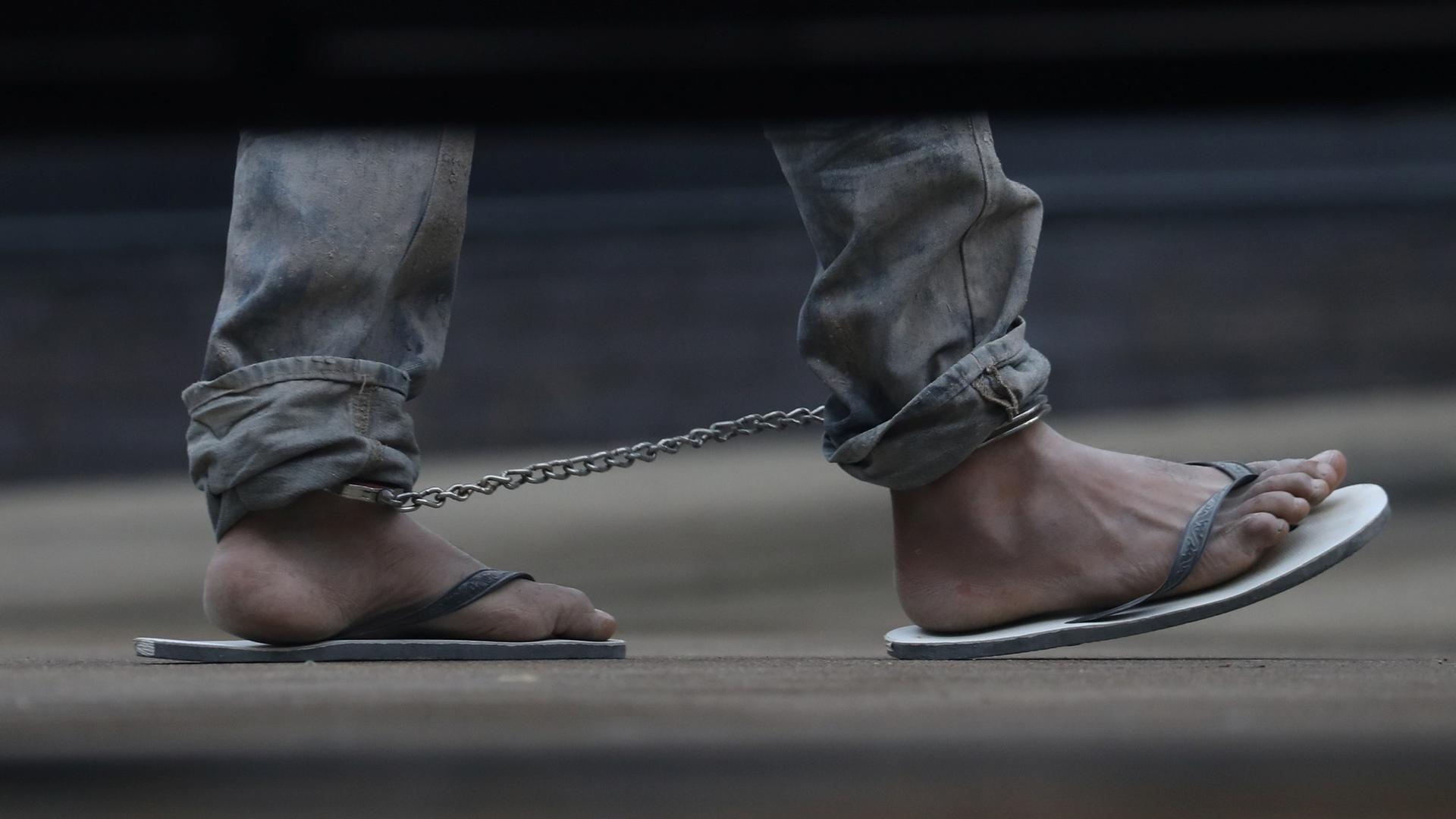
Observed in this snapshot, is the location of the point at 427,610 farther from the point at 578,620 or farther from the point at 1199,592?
the point at 1199,592

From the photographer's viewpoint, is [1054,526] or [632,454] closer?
[1054,526]

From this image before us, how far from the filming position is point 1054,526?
0.95 meters

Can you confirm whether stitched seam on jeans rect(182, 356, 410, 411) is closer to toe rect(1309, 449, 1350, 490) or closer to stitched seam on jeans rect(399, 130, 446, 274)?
stitched seam on jeans rect(399, 130, 446, 274)

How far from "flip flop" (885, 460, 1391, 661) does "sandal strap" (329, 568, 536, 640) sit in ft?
0.91

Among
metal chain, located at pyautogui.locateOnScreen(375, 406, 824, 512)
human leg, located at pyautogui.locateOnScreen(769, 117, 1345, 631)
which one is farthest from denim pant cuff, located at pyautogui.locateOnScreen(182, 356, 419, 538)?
human leg, located at pyautogui.locateOnScreen(769, 117, 1345, 631)

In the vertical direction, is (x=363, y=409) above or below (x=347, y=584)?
above

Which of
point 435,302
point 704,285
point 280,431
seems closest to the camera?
point 280,431

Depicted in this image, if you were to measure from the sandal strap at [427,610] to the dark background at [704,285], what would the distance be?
3.12m

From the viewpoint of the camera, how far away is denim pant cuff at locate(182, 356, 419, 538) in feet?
2.88

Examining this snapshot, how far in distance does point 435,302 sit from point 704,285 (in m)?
3.61

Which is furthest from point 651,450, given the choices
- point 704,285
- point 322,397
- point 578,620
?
point 704,285

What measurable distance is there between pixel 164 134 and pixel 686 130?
121mm

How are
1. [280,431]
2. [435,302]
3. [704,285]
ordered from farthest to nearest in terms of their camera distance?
[704,285] → [435,302] → [280,431]

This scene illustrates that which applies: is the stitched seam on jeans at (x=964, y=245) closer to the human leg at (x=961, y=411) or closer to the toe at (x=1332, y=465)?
the human leg at (x=961, y=411)
